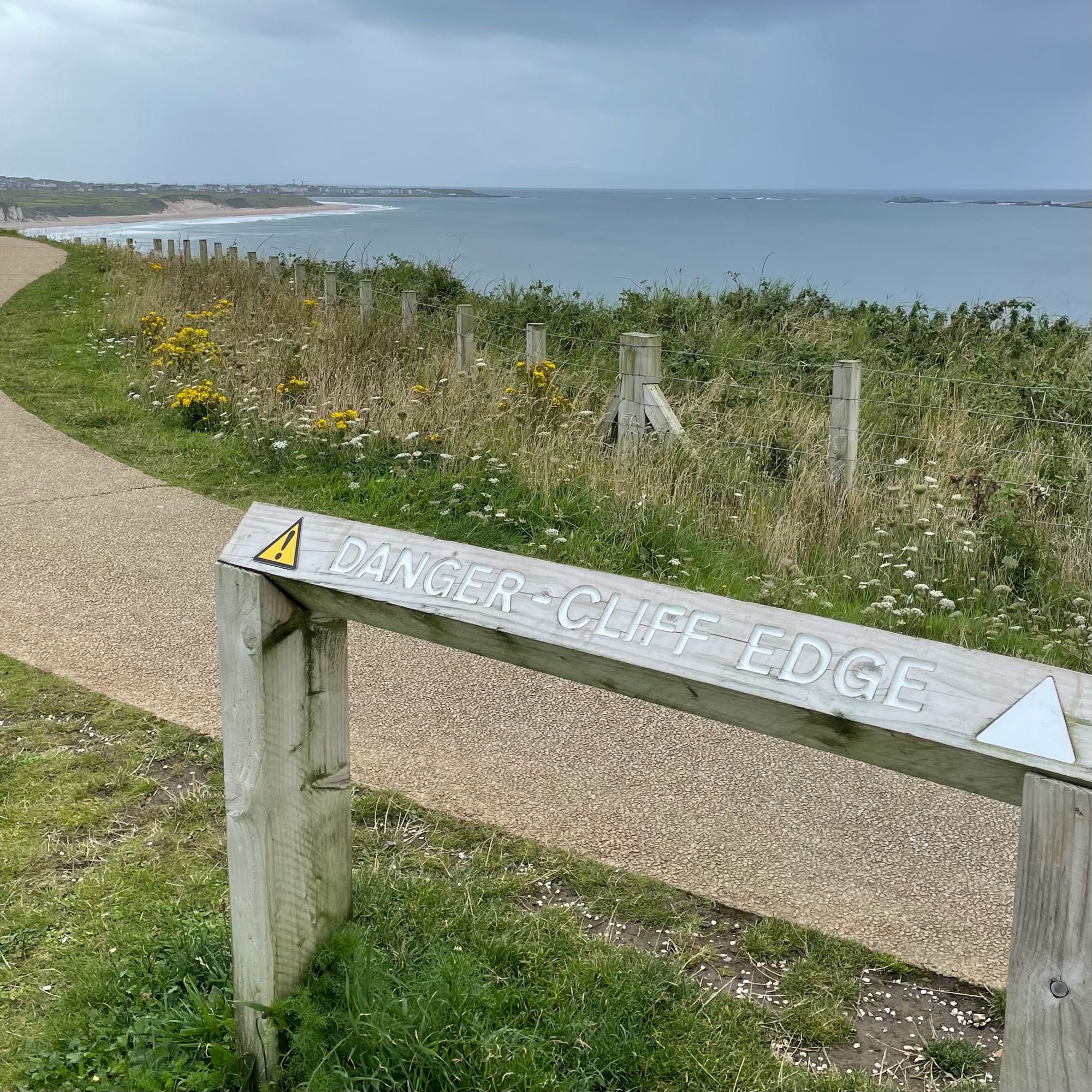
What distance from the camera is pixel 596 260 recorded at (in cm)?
4606

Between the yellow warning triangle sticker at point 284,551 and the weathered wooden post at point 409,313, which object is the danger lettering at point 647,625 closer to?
the yellow warning triangle sticker at point 284,551

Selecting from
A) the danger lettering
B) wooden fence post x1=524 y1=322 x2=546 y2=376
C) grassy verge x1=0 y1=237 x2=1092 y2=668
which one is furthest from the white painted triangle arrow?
wooden fence post x1=524 y1=322 x2=546 y2=376

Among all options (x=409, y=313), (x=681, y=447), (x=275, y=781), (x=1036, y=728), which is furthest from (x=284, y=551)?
(x=409, y=313)

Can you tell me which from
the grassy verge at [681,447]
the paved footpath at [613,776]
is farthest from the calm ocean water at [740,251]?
the paved footpath at [613,776]

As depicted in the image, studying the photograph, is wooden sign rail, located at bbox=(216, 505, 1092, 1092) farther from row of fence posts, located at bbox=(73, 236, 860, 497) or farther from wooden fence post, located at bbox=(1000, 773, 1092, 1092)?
row of fence posts, located at bbox=(73, 236, 860, 497)

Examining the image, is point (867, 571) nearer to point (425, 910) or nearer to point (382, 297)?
point (425, 910)

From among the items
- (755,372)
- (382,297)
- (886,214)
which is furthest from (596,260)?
(886,214)

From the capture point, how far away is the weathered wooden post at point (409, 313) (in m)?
11.1

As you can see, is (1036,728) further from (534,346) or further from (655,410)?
(534,346)

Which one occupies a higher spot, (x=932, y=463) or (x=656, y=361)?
(x=656, y=361)

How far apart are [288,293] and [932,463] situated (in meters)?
9.14

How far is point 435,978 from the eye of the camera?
2.51m

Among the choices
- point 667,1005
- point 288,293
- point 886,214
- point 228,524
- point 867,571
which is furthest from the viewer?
point 886,214

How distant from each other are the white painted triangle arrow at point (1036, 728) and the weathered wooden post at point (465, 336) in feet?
27.3
